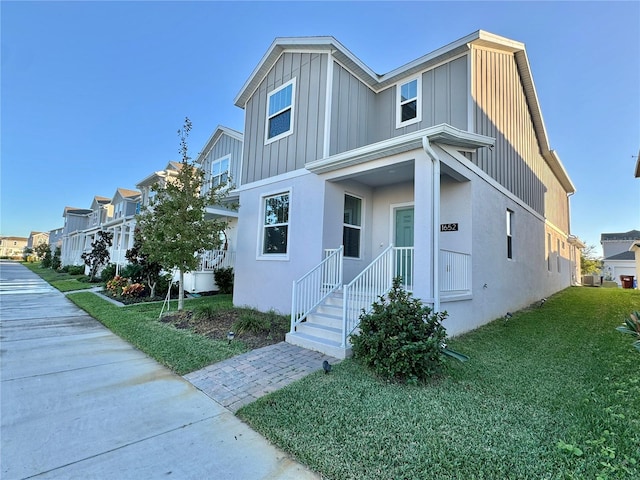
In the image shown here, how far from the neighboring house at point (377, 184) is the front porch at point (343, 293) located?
0.04 metres

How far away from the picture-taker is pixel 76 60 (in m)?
13.1

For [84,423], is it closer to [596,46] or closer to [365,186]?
[365,186]

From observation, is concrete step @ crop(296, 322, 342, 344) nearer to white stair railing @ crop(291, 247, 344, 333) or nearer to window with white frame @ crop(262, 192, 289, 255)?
white stair railing @ crop(291, 247, 344, 333)

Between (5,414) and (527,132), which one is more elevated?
(527,132)

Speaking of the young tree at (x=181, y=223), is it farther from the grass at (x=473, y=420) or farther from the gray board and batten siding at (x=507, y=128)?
the gray board and batten siding at (x=507, y=128)

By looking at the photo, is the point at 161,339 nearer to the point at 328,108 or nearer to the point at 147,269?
the point at 147,269

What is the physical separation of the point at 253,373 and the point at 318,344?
1278 mm

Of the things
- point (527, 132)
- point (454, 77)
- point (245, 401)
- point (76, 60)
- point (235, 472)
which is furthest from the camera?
point (76, 60)

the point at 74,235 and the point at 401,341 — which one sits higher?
the point at 74,235

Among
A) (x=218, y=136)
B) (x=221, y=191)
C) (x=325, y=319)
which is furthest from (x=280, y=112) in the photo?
(x=218, y=136)

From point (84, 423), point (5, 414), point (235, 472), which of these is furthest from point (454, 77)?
point (5, 414)

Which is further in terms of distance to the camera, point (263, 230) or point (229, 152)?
point (229, 152)

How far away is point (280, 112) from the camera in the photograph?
8.87 metres

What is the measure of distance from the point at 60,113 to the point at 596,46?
26202mm
